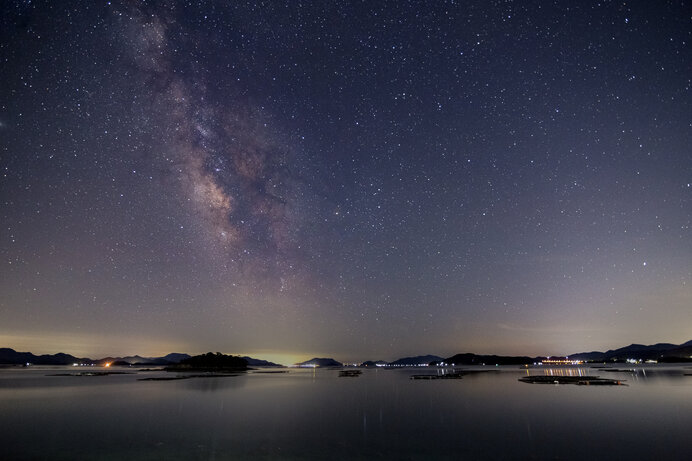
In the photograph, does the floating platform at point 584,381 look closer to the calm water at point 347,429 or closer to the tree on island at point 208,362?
the calm water at point 347,429

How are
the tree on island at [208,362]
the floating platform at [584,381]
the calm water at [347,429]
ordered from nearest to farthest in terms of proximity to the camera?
the calm water at [347,429] → the floating platform at [584,381] → the tree on island at [208,362]

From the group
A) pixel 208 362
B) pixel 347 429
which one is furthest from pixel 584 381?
pixel 208 362

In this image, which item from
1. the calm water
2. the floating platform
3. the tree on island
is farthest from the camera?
the tree on island

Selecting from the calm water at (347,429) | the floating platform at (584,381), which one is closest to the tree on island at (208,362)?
the calm water at (347,429)

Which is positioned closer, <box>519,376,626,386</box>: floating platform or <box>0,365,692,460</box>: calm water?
<box>0,365,692,460</box>: calm water

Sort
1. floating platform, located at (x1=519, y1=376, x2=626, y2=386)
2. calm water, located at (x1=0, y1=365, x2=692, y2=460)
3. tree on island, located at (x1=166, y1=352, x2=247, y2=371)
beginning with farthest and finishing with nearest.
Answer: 1. tree on island, located at (x1=166, y1=352, x2=247, y2=371)
2. floating platform, located at (x1=519, y1=376, x2=626, y2=386)
3. calm water, located at (x1=0, y1=365, x2=692, y2=460)

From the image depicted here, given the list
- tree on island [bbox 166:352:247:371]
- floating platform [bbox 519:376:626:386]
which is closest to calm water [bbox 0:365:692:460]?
floating platform [bbox 519:376:626:386]

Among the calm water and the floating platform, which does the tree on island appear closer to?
the calm water

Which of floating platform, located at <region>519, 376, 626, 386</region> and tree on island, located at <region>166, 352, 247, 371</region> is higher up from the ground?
tree on island, located at <region>166, 352, 247, 371</region>

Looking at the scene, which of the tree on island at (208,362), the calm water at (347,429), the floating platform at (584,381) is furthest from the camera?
the tree on island at (208,362)

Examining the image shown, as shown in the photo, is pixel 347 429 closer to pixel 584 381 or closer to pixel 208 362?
pixel 584 381

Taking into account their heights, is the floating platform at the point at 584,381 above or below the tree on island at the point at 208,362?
below

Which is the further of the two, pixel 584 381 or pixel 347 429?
pixel 584 381

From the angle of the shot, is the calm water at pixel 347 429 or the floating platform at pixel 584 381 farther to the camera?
the floating platform at pixel 584 381
